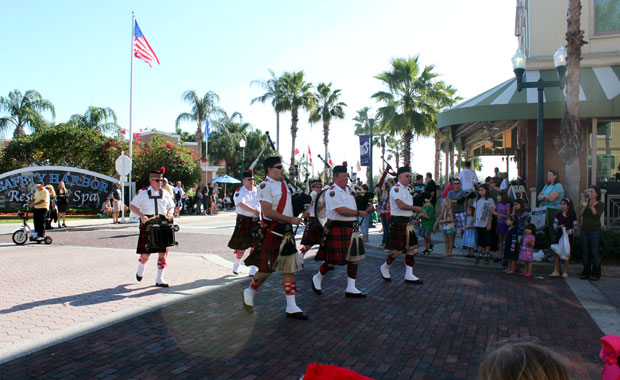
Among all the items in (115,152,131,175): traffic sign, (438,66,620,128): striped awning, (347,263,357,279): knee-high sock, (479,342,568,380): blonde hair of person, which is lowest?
(347,263,357,279): knee-high sock

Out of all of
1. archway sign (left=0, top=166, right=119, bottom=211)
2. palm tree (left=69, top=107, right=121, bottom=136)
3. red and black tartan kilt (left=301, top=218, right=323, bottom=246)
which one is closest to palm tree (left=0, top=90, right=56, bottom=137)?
palm tree (left=69, top=107, right=121, bottom=136)

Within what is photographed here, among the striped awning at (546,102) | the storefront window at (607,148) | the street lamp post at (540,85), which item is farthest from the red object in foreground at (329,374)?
the storefront window at (607,148)

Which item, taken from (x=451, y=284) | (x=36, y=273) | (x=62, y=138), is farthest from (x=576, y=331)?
(x=62, y=138)

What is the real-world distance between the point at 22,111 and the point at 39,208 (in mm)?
29837

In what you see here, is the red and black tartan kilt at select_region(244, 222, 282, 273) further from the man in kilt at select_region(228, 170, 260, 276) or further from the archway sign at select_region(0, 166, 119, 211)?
the archway sign at select_region(0, 166, 119, 211)

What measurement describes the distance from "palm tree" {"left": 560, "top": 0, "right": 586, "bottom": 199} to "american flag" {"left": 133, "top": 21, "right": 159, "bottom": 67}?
17297 mm

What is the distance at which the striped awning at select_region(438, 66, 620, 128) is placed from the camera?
1187 cm

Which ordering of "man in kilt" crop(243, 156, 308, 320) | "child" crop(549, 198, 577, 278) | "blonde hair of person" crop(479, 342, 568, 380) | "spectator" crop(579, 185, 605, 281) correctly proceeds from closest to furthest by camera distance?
"blonde hair of person" crop(479, 342, 568, 380) → "man in kilt" crop(243, 156, 308, 320) → "spectator" crop(579, 185, 605, 281) → "child" crop(549, 198, 577, 278)

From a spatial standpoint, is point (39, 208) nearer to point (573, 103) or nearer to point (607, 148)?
point (573, 103)

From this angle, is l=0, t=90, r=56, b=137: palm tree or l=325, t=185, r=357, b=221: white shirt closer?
l=325, t=185, r=357, b=221: white shirt

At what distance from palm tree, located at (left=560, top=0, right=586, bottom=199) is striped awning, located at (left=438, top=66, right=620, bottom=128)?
153 centimetres

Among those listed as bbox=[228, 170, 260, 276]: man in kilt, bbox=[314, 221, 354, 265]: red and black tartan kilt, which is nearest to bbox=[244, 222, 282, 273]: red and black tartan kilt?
bbox=[314, 221, 354, 265]: red and black tartan kilt

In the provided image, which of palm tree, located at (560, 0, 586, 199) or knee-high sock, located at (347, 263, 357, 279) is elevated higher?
palm tree, located at (560, 0, 586, 199)

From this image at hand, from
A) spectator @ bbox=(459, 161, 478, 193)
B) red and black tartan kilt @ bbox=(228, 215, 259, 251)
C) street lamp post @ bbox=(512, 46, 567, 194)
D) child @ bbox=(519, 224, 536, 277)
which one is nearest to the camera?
red and black tartan kilt @ bbox=(228, 215, 259, 251)
